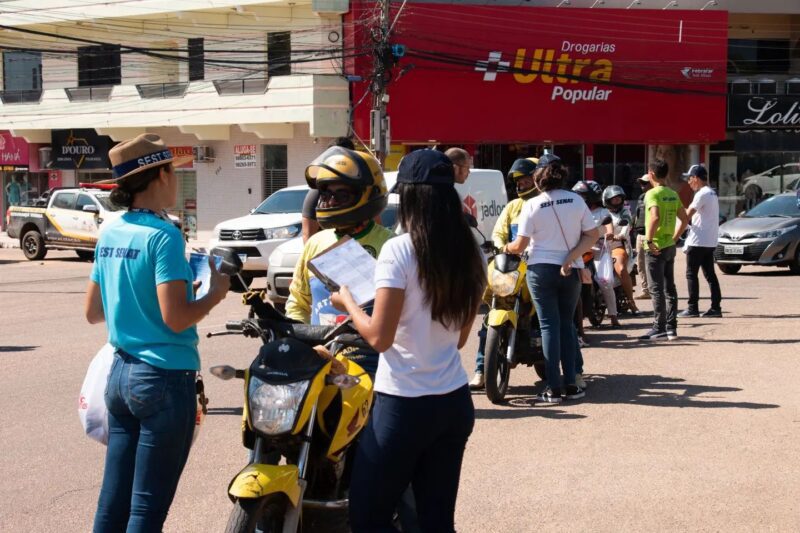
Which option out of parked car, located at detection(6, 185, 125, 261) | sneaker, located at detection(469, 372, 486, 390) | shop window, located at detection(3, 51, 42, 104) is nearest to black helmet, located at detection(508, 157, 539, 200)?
sneaker, located at detection(469, 372, 486, 390)

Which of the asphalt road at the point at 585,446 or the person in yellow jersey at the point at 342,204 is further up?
the person in yellow jersey at the point at 342,204

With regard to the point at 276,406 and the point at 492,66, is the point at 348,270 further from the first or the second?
the point at 492,66

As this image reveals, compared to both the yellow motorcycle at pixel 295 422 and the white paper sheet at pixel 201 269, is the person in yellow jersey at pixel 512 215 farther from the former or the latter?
the white paper sheet at pixel 201 269

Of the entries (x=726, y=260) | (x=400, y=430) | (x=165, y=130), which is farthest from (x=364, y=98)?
(x=400, y=430)

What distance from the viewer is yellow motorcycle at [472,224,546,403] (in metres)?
8.43

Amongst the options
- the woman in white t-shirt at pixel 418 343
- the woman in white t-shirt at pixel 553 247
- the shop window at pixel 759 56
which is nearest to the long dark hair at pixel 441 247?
the woman in white t-shirt at pixel 418 343

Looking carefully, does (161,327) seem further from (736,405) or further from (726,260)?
(726,260)

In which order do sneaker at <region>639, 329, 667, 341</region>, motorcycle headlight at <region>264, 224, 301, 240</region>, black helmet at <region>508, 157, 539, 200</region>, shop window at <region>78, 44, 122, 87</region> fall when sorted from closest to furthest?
1. black helmet at <region>508, 157, 539, 200</region>
2. sneaker at <region>639, 329, 667, 341</region>
3. motorcycle headlight at <region>264, 224, 301, 240</region>
4. shop window at <region>78, 44, 122, 87</region>

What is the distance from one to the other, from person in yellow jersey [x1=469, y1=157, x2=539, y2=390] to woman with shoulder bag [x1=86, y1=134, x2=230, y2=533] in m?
4.86

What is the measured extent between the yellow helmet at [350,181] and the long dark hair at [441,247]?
84 centimetres

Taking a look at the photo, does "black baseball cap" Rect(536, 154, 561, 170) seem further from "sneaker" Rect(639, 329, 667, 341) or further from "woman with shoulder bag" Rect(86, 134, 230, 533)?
"woman with shoulder bag" Rect(86, 134, 230, 533)

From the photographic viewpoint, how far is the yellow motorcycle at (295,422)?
12.9 ft

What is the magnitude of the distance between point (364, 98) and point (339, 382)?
90.1 ft

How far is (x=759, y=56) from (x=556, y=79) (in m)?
9.37
